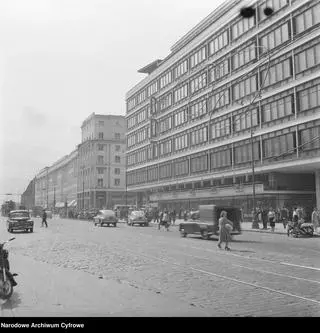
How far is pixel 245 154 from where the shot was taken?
173 feet

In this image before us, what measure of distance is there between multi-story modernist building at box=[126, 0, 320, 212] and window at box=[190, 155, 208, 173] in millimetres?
130

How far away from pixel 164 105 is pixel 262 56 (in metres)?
27.9

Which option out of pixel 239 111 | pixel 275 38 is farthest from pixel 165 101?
pixel 275 38

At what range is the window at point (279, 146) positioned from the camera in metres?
45.2

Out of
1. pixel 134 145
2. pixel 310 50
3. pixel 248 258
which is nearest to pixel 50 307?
pixel 248 258

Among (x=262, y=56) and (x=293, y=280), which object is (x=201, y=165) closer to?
(x=262, y=56)

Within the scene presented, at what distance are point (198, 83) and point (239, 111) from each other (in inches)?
452

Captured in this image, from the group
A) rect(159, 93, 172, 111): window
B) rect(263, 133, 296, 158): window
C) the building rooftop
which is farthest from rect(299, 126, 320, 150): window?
the building rooftop

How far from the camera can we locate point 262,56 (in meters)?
50.0

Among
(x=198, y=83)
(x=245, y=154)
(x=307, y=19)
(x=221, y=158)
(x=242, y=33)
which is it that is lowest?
(x=245, y=154)

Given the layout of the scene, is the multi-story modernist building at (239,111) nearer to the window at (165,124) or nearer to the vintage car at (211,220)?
the window at (165,124)

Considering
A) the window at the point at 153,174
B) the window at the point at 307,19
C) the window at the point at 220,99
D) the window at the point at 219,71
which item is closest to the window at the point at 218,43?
the window at the point at 219,71

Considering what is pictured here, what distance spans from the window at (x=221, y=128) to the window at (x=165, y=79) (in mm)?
16369

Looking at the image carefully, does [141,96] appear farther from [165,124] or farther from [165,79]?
[165,124]
